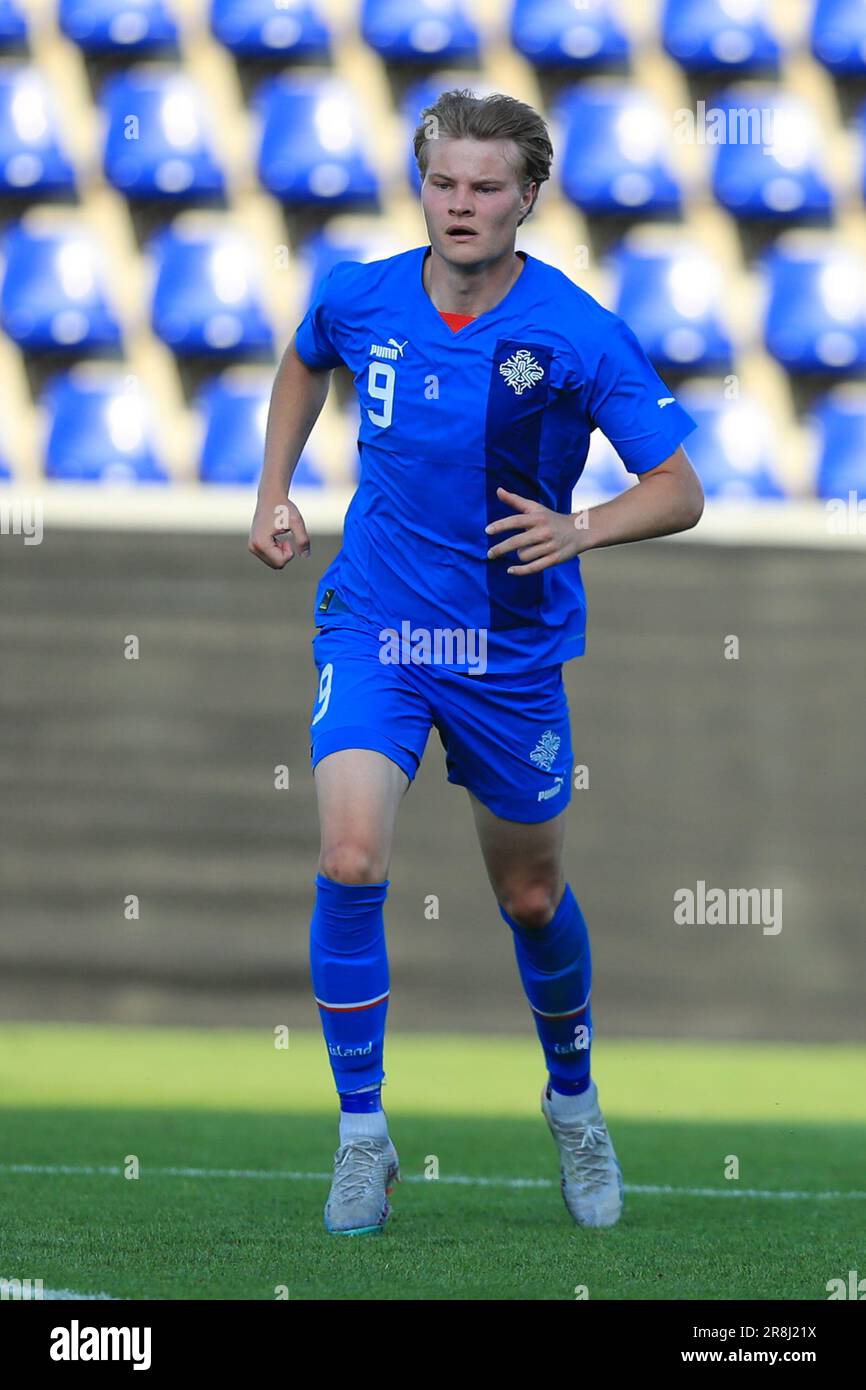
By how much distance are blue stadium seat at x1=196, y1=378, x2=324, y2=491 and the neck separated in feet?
17.1

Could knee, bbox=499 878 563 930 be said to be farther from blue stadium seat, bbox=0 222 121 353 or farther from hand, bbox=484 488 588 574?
blue stadium seat, bbox=0 222 121 353

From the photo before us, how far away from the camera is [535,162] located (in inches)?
156

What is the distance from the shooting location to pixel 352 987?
385cm

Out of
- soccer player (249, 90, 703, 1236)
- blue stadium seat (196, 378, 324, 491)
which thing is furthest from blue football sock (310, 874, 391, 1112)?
blue stadium seat (196, 378, 324, 491)

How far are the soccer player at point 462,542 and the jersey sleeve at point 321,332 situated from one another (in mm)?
12

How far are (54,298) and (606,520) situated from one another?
6.14m

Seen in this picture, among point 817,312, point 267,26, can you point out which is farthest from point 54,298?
point 817,312

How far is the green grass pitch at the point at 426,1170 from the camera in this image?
3.46 m

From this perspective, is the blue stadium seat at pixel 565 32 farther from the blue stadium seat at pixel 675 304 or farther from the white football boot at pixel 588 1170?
the white football boot at pixel 588 1170

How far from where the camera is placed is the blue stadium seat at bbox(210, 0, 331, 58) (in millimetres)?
9734

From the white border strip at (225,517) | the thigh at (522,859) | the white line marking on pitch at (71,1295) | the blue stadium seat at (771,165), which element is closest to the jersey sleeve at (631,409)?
the thigh at (522,859)

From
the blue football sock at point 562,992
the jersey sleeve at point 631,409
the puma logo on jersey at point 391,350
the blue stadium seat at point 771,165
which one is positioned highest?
the blue stadium seat at point 771,165

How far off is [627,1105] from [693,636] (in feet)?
6.72

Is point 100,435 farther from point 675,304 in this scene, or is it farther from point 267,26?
point 675,304
